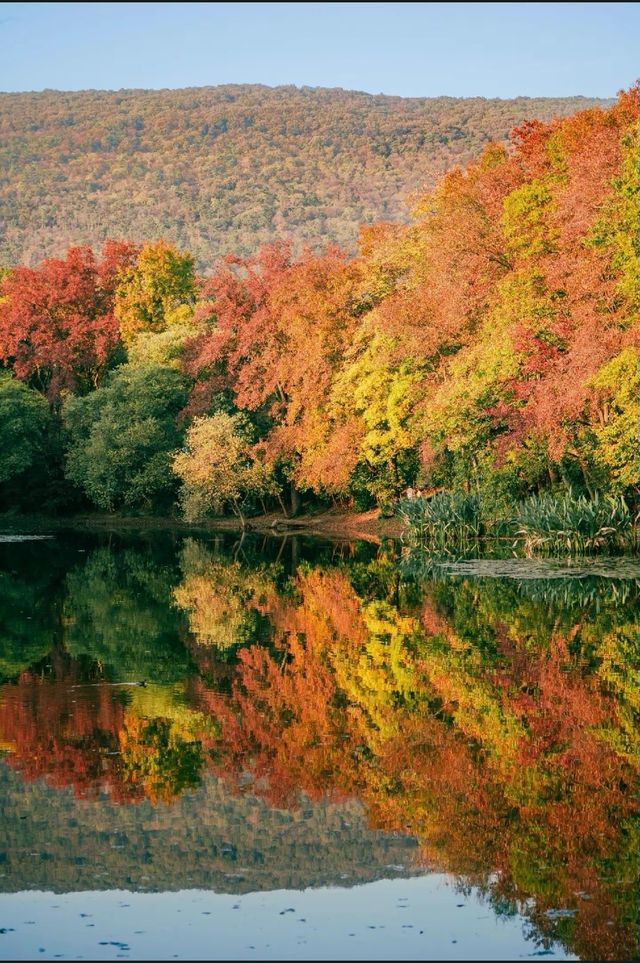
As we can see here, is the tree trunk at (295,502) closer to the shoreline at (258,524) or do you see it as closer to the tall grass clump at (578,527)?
the shoreline at (258,524)

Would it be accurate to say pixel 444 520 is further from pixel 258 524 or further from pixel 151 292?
pixel 151 292

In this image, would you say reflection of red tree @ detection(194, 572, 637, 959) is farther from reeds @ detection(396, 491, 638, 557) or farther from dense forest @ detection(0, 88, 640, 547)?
dense forest @ detection(0, 88, 640, 547)

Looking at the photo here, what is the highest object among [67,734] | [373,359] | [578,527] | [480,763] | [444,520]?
[373,359]

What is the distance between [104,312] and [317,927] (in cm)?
4760

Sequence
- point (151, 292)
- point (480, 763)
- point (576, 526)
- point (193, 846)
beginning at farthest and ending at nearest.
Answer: point (151, 292)
point (576, 526)
point (480, 763)
point (193, 846)

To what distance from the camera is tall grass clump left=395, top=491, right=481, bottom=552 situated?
30.1 meters

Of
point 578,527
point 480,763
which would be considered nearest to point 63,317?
point 578,527

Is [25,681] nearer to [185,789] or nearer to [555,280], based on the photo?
[185,789]

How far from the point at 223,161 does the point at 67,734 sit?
105070 millimetres

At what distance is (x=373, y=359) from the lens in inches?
1431

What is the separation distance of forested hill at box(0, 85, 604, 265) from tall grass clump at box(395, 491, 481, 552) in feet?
186

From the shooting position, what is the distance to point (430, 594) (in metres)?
20.0

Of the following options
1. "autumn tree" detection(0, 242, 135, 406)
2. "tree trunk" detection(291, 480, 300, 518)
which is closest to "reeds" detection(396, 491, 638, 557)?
"tree trunk" detection(291, 480, 300, 518)

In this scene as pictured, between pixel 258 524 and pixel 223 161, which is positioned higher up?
pixel 223 161
